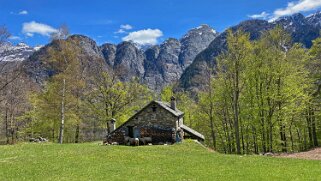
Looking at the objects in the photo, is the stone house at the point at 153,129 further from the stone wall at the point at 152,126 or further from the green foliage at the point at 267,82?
the green foliage at the point at 267,82

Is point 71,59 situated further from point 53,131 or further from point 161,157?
point 161,157

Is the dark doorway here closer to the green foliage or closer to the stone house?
the stone house

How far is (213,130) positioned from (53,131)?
103 feet

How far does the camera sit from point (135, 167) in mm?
25672

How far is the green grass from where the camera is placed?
21953 millimetres

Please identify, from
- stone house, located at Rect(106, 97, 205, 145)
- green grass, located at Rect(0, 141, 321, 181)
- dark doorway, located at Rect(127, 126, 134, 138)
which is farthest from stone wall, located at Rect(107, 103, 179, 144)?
green grass, located at Rect(0, 141, 321, 181)

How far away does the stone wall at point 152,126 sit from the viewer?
46.8 metres

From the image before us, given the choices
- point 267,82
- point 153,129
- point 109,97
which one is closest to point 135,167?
point 153,129

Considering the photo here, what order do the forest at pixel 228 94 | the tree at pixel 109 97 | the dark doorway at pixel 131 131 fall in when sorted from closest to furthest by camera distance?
the forest at pixel 228 94
the dark doorway at pixel 131 131
the tree at pixel 109 97

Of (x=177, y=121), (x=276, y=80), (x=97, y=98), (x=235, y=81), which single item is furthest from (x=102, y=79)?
(x=276, y=80)

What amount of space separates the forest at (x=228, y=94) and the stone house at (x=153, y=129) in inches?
322

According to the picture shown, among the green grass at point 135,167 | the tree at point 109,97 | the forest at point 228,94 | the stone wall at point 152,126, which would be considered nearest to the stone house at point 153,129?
the stone wall at point 152,126

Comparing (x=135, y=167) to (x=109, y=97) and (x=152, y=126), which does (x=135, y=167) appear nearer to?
(x=152, y=126)

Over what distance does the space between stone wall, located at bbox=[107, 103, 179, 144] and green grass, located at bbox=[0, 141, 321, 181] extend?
13.0 meters
